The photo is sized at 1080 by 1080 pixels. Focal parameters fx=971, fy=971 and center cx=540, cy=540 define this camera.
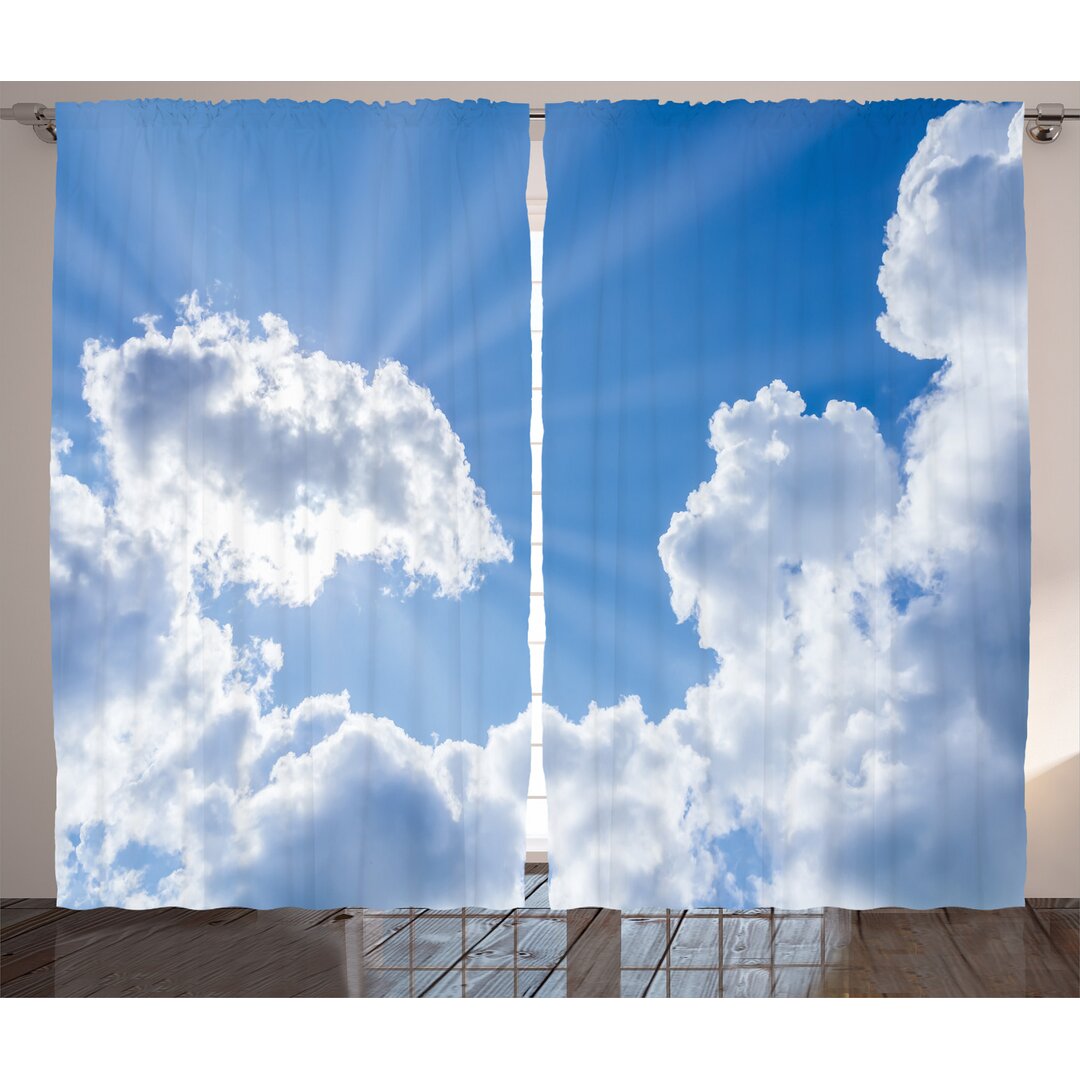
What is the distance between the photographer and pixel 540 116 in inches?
97.9

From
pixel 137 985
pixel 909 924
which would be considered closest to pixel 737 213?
pixel 909 924

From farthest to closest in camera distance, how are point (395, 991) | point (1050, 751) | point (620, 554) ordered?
point (1050, 751), point (620, 554), point (395, 991)

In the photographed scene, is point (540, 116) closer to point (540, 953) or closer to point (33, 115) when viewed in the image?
point (33, 115)

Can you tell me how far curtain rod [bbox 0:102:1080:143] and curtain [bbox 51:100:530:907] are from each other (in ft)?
0.38

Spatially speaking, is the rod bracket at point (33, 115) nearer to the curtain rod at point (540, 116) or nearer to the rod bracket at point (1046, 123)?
the curtain rod at point (540, 116)

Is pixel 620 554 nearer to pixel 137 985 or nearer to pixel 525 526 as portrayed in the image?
pixel 525 526

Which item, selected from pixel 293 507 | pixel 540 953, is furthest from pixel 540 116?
pixel 540 953

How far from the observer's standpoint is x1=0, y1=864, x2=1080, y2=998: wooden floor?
7.48 feet

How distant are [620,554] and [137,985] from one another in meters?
1.54

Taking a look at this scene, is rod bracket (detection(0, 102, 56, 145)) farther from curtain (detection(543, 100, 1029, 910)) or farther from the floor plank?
the floor plank

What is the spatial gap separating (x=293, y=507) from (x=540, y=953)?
1.27 m

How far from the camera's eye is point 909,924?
2553 millimetres

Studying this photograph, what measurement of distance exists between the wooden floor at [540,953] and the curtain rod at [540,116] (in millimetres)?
2089

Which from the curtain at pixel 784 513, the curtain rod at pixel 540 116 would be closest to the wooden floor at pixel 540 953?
the curtain at pixel 784 513
